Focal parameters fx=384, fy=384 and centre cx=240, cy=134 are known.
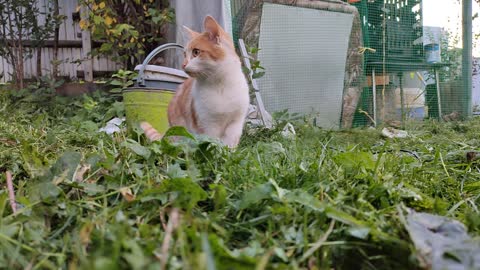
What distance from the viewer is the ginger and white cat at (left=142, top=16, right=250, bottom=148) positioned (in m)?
2.09

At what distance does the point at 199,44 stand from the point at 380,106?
251 centimetres

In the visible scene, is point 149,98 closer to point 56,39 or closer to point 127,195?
point 127,195

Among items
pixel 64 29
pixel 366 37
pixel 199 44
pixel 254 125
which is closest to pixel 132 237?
pixel 199 44

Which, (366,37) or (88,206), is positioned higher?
(366,37)

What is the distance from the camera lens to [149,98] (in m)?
2.43

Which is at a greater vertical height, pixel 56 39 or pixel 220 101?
pixel 56 39

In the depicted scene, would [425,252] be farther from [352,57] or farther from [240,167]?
[352,57]

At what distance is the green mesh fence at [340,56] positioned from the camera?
374 centimetres

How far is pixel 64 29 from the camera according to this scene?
4.90m

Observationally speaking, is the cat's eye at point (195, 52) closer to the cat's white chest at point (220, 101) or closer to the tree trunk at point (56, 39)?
the cat's white chest at point (220, 101)

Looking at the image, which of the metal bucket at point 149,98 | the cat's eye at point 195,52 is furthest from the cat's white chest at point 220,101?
the metal bucket at point 149,98

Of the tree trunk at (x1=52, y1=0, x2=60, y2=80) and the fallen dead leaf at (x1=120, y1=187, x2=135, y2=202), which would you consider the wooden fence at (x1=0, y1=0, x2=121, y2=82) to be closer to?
the tree trunk at (x1=52, y1=0, x2=60, y2=80)

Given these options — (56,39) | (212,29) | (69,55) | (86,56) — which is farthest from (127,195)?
(69,55)

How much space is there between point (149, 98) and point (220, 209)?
5.77 feet
